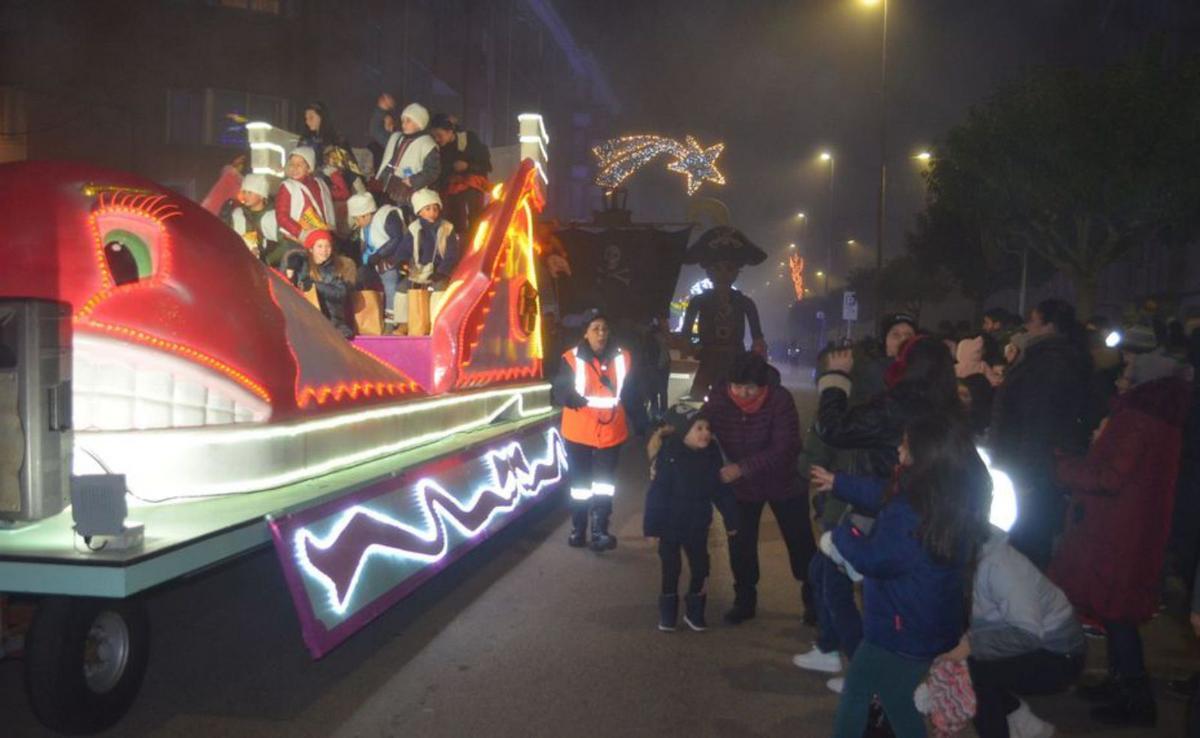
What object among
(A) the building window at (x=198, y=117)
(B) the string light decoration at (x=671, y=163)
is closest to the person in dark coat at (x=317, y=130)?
(B) the string light decoration at (x=671, y=163)

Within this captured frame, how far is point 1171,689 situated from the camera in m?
5.13

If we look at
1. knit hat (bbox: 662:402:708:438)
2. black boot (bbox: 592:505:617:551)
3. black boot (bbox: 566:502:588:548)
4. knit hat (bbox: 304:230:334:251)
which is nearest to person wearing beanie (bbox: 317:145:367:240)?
knit hat (bbox: 304:230:334:251)

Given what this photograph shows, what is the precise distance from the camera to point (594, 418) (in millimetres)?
7941

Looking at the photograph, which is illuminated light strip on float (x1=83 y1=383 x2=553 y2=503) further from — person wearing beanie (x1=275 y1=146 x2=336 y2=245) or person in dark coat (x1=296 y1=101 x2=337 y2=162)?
person in dark coat (x1=296 y1=101 x2=337 y2=162)

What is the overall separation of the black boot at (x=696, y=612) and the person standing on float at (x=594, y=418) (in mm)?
2053

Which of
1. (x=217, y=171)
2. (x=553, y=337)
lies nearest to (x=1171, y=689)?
(x=553, y=337)

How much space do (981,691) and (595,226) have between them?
47.0 ft

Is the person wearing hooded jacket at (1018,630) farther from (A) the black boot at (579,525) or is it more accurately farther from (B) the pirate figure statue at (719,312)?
(B) the pirate figure statue at (719,312)

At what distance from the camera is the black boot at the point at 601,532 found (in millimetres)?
8062

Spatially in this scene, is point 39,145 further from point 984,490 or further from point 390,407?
point 984,490

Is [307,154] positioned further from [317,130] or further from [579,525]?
[579,525]

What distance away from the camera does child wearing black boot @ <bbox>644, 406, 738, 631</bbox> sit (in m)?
5.97

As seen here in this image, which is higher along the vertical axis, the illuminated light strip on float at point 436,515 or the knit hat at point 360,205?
the knit hat at point 360,205

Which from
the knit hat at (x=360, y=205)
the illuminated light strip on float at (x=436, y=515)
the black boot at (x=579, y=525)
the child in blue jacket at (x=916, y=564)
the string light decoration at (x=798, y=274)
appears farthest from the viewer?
the string light decoration at (x=798, y=274)
